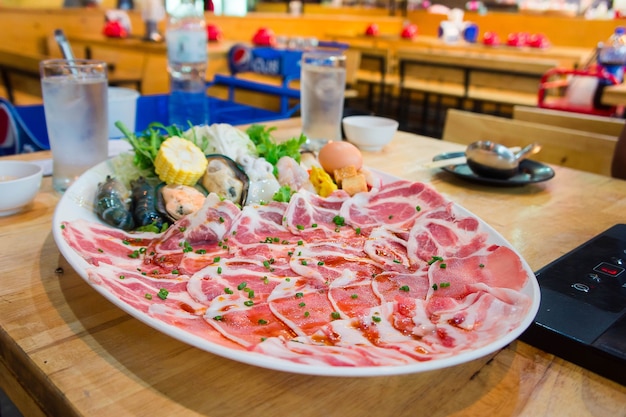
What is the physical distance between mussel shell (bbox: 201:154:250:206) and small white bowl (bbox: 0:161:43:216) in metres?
0.38

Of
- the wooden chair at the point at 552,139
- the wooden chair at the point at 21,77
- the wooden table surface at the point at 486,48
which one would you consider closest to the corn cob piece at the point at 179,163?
the wooden chair at the point at 552,139

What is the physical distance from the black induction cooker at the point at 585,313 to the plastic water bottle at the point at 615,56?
4.05 metres

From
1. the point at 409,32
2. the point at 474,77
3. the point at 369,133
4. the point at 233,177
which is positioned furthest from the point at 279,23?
the point at 233,177

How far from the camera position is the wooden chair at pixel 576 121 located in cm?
238

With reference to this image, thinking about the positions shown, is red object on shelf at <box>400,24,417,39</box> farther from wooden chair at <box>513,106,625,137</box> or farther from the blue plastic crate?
wooden chair at <box>513,106,625,137</box>

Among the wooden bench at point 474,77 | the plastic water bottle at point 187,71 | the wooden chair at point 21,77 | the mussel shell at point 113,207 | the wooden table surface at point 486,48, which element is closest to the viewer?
the mussel shell at point 113,207

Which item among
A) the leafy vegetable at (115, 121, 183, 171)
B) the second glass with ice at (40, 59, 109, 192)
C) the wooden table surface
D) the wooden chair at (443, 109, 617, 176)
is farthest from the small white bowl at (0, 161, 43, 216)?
the wooden table surface

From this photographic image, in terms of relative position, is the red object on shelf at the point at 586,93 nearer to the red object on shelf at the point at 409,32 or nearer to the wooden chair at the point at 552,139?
the wooden chair at the point at 552,139

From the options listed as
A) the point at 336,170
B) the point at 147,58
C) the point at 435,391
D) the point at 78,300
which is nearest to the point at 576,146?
the point at 336,170

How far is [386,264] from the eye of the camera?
917 millimetres

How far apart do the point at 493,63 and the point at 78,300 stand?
17.9 feet

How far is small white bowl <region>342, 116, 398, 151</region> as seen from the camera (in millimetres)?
1787

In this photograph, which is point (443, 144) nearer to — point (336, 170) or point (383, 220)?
point (336, 170)

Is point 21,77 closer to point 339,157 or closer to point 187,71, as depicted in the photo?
point 187,71
